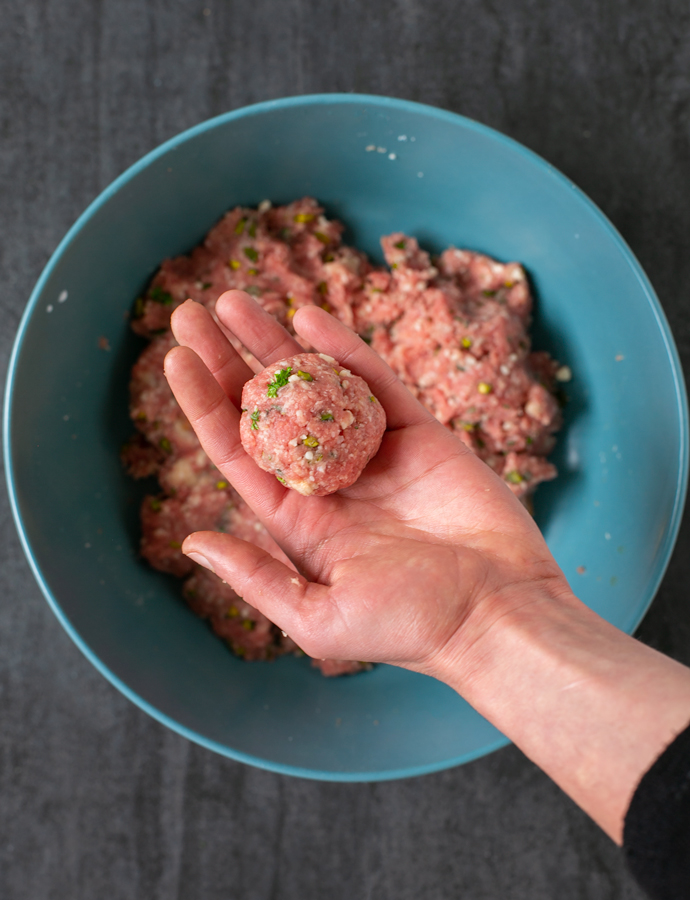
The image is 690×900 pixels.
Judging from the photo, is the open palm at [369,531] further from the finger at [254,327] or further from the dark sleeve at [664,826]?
the dark sleeve at [664,826]

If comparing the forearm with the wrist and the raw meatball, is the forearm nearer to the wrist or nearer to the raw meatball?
the wrist

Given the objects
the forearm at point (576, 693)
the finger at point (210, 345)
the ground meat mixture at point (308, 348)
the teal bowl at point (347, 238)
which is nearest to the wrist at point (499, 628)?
the forearm at point (576, 693)

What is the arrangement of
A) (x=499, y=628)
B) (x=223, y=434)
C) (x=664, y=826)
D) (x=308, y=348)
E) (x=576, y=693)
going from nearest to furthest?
(x=664, y=826) → (x=576, y=693) → (x=499, y=628) → (x=223, y=434) → (x=308, y=348)

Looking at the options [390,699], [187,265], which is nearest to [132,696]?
[390,699]

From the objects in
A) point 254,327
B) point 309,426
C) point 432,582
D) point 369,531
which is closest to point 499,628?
point 432,582

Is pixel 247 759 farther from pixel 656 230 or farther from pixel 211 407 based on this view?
pixel 656 230

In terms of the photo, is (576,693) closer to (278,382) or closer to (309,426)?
(309,426)
